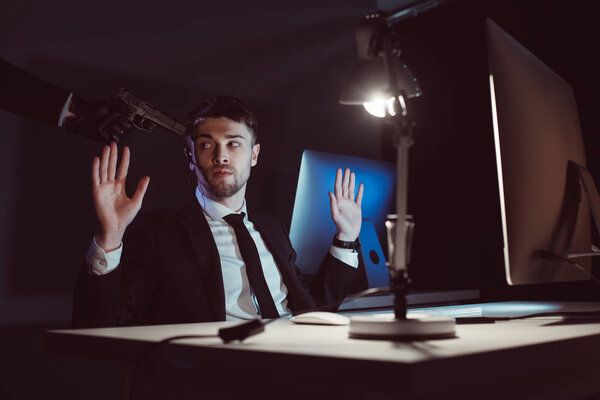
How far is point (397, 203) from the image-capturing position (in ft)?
2.73

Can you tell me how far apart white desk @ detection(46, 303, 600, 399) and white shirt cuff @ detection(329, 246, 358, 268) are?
3.24 feet

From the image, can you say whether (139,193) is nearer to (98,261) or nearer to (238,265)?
(98,261)

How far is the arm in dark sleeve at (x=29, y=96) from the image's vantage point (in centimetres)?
173

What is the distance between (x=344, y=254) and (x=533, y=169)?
1.04m

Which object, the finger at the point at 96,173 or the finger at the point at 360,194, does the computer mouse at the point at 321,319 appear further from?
the finger at the point at 360,194

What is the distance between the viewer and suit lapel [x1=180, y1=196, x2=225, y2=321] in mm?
1655

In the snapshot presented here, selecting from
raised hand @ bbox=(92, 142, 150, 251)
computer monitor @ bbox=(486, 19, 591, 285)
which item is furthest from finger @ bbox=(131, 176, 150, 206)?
computer monitor @ bbox=(486, 19, 591, 285)

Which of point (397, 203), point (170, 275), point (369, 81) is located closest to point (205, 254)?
point (170, 275)

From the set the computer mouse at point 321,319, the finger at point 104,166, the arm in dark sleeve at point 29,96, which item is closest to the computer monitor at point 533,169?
the computer mouse at point 321,319

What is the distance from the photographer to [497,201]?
2.79 m

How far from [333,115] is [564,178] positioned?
6.53 feet

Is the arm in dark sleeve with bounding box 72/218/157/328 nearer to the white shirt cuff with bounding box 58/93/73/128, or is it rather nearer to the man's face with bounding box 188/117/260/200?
the man's face with bounding box 188/117/260/200

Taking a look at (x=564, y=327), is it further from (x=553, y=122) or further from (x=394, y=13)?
(x=394, y=13)

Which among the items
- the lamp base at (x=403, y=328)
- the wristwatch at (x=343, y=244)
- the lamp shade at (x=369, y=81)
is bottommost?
the lamp base at (x=403, y=328)
